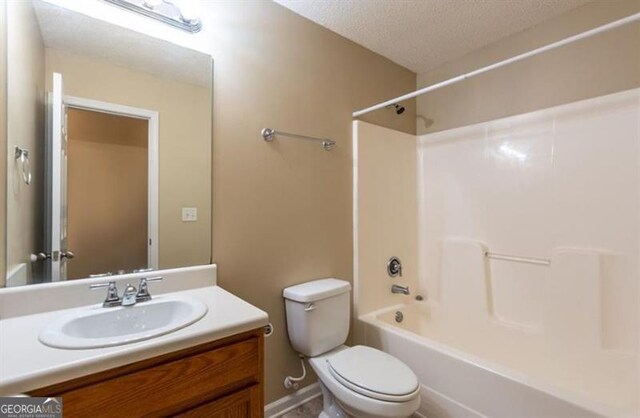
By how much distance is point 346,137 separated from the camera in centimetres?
211

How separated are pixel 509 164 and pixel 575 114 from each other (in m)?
0.42

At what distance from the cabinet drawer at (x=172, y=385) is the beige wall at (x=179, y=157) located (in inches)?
23.6

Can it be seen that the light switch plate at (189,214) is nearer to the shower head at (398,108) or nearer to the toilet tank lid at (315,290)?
the toilet tank lid at (315,290)

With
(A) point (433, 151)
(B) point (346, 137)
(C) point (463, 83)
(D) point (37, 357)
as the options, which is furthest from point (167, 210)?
(C) point (463, 83)

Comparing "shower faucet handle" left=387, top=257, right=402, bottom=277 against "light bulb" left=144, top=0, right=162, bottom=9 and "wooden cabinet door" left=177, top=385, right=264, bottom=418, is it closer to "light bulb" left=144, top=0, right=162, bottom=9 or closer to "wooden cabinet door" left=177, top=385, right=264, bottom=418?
"wooden cabinet door" left=177, top=385, right=264, bottom=418

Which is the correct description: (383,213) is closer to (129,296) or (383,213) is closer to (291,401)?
(291,401)

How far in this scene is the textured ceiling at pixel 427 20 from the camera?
174 cm

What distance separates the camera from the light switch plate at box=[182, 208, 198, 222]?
1454mm

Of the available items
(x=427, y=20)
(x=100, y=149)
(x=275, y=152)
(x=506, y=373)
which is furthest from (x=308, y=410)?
(x=427, y=20)

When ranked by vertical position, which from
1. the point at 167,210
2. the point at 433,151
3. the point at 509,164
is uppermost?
the point at 433,151

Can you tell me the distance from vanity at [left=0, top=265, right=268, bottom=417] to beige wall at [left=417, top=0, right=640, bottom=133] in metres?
2.09

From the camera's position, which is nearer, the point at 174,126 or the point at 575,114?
the point at 174,126

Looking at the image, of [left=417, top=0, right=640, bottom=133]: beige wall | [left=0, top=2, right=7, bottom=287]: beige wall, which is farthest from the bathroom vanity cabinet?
[left=417, top=0, right=640, bottom=133]: beige wall

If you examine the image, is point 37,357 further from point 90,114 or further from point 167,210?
point 90,114
